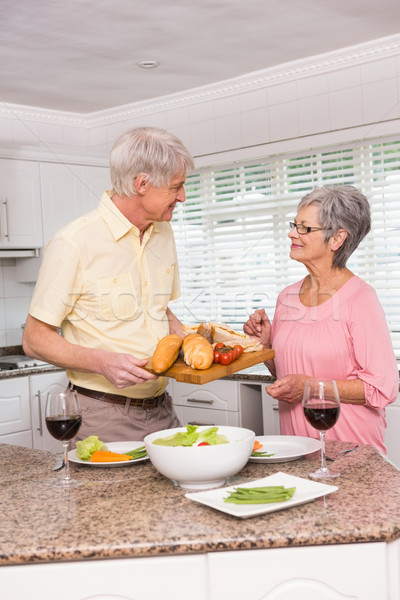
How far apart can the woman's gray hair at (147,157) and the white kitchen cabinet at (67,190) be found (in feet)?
7.89

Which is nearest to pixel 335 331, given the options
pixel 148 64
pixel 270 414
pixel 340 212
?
pixel 340 212

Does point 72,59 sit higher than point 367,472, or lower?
higher

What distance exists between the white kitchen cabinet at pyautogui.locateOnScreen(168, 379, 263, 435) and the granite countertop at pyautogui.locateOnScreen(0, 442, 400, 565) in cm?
203

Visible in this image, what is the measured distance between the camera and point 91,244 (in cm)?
195

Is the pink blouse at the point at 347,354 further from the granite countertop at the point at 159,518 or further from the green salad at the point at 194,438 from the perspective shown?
the green salad at the point at 194,438

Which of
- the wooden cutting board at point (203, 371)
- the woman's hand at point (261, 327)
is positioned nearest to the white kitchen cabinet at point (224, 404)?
the woman's hand at point (261, 327)

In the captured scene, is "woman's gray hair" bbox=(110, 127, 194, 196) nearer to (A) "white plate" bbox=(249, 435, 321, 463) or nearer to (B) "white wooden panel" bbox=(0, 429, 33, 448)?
(A) "white plate" bbox=(249, 435, 321, 463)

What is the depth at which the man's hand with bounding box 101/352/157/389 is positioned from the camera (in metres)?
1.66

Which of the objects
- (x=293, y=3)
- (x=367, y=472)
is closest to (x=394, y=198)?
(x=293, y=3)

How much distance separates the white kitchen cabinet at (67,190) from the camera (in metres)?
4.28

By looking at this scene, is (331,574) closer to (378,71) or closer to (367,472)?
(367,472)

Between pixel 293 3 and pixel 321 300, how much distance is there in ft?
4.92

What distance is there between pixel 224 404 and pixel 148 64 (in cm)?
185

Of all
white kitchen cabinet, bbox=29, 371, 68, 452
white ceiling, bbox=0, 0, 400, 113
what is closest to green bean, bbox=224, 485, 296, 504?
white ceiling, bbox=0, 0, 400, 113
